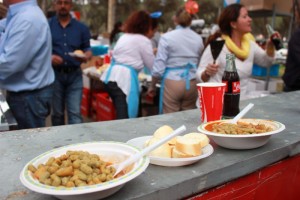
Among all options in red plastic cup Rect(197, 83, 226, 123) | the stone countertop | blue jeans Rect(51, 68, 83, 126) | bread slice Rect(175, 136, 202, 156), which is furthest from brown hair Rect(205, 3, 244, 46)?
bread slice Rect(175, 136, 202, 156)

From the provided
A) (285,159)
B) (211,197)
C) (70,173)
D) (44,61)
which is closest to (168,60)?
(44,61)

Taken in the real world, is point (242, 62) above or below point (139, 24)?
below

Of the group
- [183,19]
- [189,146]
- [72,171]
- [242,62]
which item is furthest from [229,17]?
[72,171]

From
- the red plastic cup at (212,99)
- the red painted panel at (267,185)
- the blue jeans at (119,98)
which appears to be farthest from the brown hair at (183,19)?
the red painted panel at (267,185)

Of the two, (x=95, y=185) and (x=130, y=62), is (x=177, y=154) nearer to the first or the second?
(x=95, y=185)

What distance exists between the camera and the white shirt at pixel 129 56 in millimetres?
3568

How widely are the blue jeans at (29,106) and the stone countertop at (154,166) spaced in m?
1.15

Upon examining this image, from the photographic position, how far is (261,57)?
3.08 meters

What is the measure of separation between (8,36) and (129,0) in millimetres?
21890

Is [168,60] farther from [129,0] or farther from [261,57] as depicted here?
[129,0]

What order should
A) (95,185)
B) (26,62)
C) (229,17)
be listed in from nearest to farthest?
(95,185), (26,62), (229,17)

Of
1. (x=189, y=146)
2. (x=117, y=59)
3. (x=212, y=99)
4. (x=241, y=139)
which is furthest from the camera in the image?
(x=117, y=59)

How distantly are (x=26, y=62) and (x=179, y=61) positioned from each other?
5.63ft

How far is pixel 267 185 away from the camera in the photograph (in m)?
1.33
